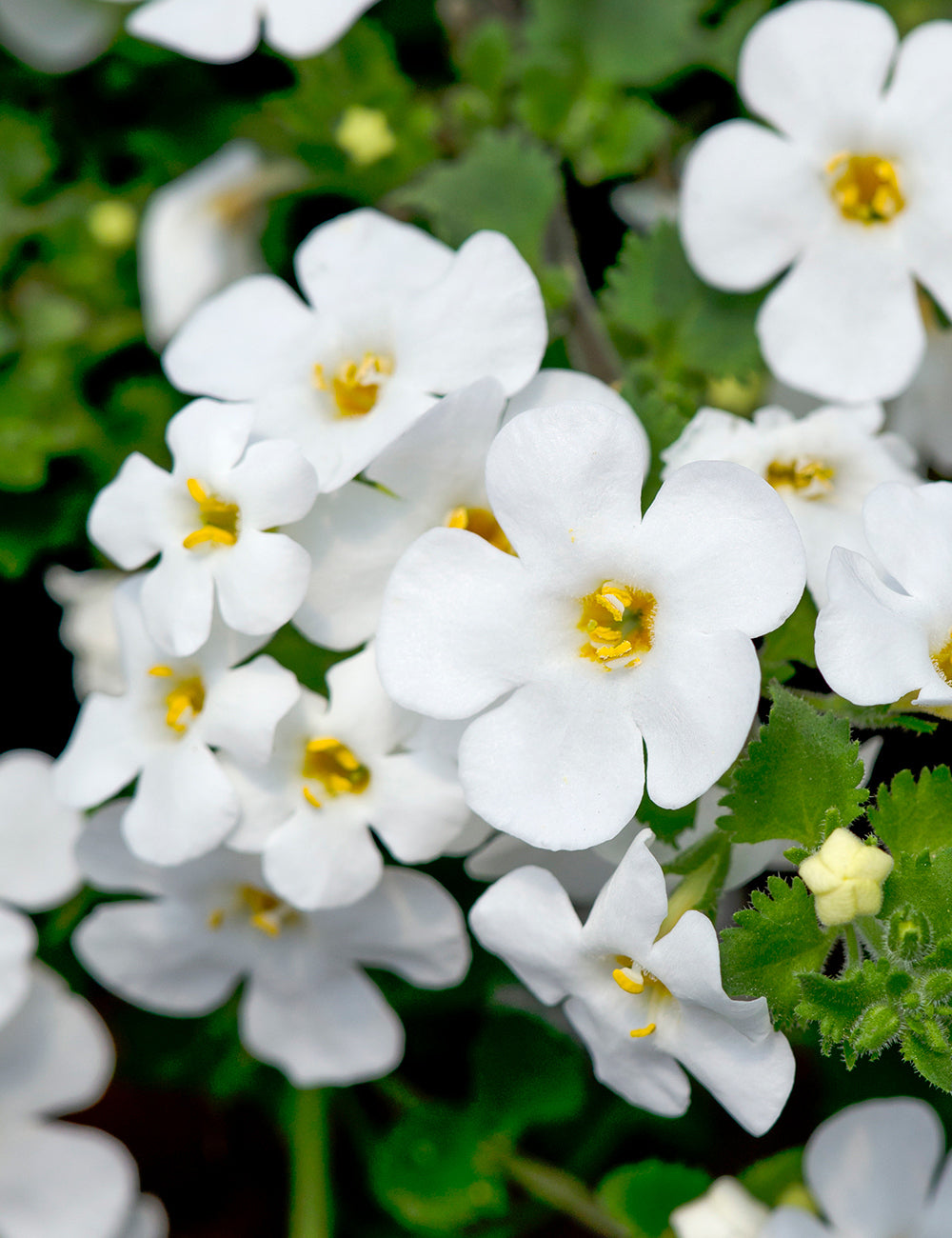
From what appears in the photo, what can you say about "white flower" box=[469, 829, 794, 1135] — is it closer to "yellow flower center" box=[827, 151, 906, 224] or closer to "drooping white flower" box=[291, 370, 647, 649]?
"drooping white flower" box=[291, 370, 647, 649]

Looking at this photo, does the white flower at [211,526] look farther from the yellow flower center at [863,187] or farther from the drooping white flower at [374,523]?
the yellow flower center at [863,187]

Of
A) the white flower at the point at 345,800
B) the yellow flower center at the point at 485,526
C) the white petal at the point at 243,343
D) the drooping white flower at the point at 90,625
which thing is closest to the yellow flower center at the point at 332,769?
the white flower at the point at 345,800

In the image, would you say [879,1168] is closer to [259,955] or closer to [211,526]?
[259,955]

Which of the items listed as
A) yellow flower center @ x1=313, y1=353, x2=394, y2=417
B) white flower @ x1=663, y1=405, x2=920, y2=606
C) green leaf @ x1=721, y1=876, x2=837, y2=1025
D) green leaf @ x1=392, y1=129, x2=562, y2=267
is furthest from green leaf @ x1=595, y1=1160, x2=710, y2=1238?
green leaf @ x1=392, y1=129, x2=562, y2=267

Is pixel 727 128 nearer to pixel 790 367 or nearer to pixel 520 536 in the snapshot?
pixel 790 367

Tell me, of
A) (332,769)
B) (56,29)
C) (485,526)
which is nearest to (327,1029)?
(332,769)

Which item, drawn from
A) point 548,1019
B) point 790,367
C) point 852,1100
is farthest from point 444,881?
point 790,367
